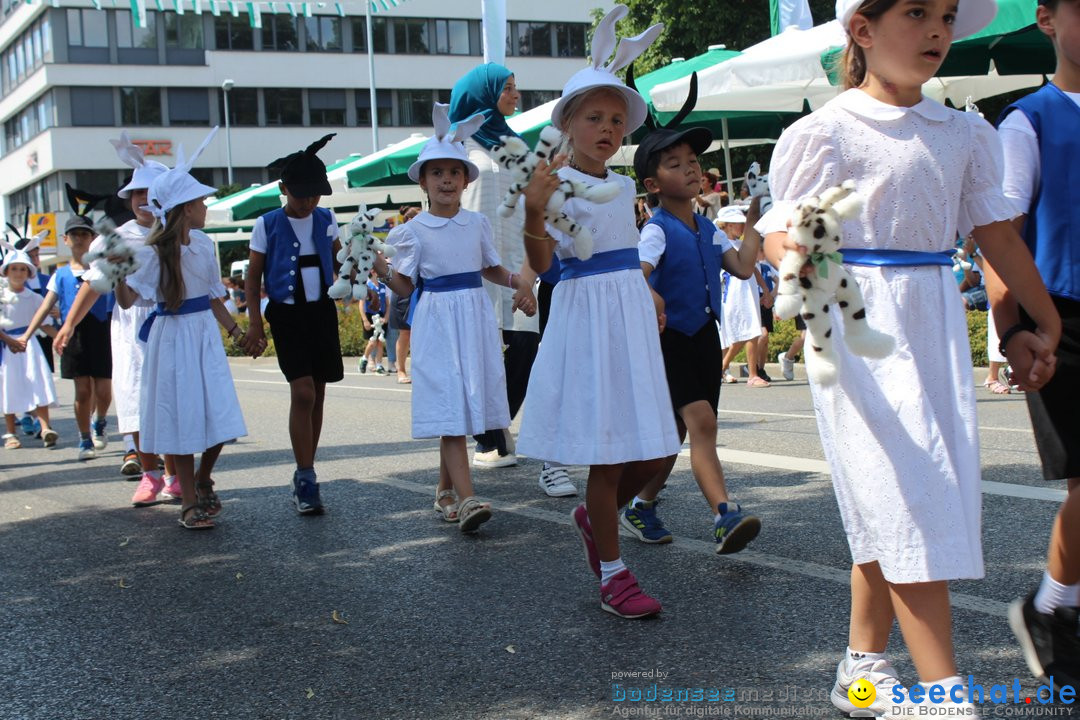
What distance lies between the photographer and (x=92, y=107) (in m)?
58.5

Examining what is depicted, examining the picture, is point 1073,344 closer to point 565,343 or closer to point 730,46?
point 565,343

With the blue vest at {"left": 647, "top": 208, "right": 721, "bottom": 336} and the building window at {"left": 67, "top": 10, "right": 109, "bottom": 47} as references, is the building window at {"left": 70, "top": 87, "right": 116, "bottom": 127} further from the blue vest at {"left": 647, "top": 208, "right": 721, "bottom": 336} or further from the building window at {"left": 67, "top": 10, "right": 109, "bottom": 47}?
the blue vest at {"left": 647, "top": 208, "right": 721, "bottom": 336}

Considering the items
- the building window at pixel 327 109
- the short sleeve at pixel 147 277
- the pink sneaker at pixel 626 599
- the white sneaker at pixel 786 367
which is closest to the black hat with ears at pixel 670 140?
the pink sneaker at pixel 626 599

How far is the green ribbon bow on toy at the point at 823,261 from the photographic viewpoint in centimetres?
287

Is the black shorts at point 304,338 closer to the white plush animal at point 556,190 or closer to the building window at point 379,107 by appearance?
the white plush animal at point 556,190

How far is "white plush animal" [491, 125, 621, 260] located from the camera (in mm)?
4117

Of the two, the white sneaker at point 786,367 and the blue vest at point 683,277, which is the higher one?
the blue vest at point 683,277

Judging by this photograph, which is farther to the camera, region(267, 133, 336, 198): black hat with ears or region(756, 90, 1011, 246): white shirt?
region(267, 133, 336, 198): black hat with ears

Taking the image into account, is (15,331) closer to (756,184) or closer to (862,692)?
(756,184)

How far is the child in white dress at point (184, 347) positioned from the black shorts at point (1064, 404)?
4494 mm

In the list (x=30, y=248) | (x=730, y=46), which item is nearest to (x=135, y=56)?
(x=730, y=46)

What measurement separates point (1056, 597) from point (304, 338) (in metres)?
4.52

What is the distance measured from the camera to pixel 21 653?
4504 mm

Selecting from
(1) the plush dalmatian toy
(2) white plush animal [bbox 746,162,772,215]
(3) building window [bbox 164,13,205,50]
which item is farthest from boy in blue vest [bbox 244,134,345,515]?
(3) building window [bbox 164,13,205,50]
